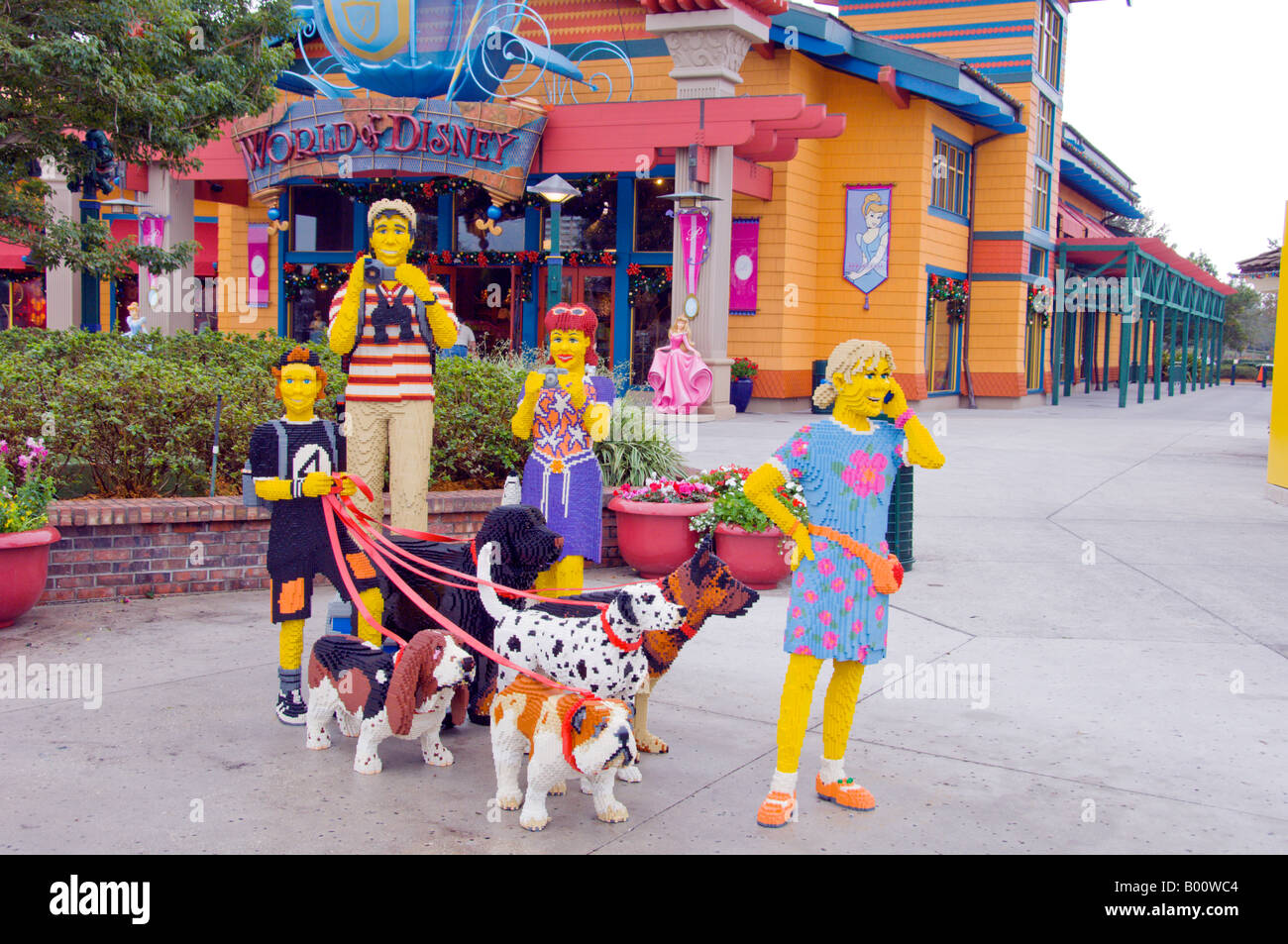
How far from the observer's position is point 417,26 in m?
20.4

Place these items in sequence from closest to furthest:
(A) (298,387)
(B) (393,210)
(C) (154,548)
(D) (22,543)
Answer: (A) (298,387), (B) (393,210), (D) (22,543), (C) (154,548)

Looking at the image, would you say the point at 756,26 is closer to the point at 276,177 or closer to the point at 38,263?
the point at 276,177

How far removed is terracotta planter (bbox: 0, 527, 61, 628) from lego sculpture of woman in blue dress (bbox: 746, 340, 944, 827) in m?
4.19

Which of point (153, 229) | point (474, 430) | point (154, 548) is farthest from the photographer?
point (153, 229)

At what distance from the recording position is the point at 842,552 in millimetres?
4168

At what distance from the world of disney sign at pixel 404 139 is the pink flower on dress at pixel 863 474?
1674 cm

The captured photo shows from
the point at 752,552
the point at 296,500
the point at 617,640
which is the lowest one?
the point at 752,552

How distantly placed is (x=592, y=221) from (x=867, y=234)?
560 cm

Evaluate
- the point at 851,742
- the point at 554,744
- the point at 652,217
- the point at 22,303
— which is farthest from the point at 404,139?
the point at 22,303

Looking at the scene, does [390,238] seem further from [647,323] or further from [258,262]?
[258,262]

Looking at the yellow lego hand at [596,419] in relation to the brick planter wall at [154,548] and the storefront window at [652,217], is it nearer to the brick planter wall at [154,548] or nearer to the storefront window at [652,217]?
the brick planter wall at [154,548]

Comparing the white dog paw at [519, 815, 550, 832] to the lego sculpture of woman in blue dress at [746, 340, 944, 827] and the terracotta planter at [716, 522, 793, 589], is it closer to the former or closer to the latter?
the lego sculpture of woman in blue dress at [746, 340, 944, 827]

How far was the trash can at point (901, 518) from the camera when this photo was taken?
316 inches

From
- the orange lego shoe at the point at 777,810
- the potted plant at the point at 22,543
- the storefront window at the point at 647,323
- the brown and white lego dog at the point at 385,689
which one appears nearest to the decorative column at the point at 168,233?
the storefront window at the point at 647,323
